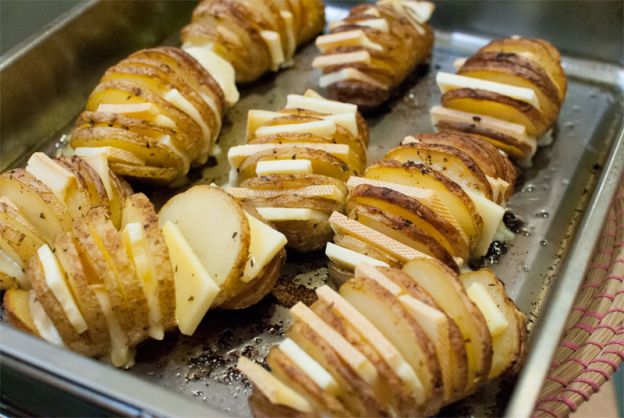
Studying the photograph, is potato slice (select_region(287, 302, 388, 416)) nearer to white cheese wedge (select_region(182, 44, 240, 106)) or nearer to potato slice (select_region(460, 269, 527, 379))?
potato slice (select_region(460, 269, 527, 379))

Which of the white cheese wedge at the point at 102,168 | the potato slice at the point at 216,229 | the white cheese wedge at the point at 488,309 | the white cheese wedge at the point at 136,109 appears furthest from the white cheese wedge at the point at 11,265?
the white cheese wedge at the point at 488,309

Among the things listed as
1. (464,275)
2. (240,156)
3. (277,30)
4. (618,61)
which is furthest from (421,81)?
(464,275)

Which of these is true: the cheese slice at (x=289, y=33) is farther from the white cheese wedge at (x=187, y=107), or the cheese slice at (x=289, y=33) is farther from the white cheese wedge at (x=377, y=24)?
the white cheese wedge at (x=187, y=107)

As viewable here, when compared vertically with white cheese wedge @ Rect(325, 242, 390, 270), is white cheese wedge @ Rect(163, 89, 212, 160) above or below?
above

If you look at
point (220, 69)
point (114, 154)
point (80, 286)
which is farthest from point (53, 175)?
point (220, 69)

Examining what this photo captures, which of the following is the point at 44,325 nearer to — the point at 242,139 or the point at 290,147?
the point at 290,147

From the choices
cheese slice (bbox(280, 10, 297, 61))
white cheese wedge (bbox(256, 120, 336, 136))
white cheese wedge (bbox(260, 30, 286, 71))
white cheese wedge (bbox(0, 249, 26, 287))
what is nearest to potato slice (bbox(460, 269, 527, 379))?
white cheese wedge (bbox(256, 120, 336, 136))

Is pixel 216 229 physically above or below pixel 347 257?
above
